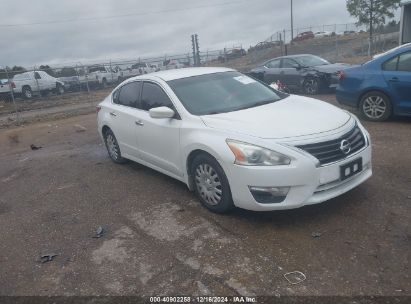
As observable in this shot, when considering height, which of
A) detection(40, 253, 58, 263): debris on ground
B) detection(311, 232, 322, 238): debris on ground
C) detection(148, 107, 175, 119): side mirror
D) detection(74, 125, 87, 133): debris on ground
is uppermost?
detection(148, 107, 175, 119): side mirror


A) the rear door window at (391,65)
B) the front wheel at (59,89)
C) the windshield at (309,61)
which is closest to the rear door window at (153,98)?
the rear door window at (391,65)

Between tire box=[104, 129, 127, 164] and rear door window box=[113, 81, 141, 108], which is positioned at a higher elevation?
rear door window box=[113, 81, 141, 108]

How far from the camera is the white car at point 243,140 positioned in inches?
157

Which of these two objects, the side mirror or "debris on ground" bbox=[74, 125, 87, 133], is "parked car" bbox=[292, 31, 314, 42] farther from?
the side mirror

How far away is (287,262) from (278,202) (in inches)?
26.1

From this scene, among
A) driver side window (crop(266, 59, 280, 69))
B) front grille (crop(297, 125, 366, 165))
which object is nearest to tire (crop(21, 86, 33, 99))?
driver side window (crop(266, 59, 280, 69))

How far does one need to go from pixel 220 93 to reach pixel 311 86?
8.40 meters

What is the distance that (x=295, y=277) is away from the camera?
11.1ft

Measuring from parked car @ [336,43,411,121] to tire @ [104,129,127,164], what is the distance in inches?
194

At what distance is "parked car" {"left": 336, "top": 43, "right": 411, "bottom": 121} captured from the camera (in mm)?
7703

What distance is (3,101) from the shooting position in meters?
23.6

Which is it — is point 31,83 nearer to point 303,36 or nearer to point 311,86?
point 311,86

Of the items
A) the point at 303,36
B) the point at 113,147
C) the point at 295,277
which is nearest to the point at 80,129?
the point at 113,147

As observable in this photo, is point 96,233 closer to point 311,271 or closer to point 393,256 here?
point 311,271
